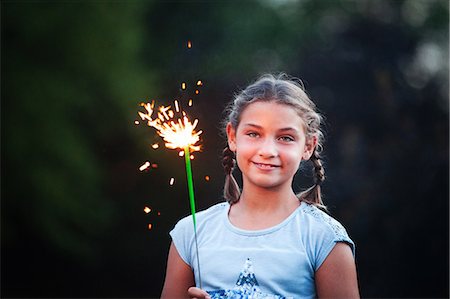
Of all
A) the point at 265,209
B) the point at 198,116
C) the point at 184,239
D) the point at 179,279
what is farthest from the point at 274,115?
the point at 198,116

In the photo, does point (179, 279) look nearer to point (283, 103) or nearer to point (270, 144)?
point (270, 144)

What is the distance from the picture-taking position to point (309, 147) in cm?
299

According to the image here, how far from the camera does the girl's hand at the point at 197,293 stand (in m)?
2.75

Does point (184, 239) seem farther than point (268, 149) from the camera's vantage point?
Yes

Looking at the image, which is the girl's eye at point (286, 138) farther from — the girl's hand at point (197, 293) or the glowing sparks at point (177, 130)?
the girl's hand at point (197, 293)

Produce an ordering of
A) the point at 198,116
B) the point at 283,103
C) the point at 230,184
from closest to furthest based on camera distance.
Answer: the point at 283,103 < the point at 230,184 < the point at 198,116

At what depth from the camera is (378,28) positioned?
323 inches

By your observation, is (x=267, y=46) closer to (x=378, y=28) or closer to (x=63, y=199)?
(x=378, y=28)

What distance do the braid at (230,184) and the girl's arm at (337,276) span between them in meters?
0.47

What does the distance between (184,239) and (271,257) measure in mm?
387

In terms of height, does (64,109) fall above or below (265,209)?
above

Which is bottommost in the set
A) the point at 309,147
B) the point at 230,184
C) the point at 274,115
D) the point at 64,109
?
the point at 230,184

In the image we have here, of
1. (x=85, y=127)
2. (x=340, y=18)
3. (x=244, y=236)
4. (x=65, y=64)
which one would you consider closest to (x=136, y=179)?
(x=85, y=127)

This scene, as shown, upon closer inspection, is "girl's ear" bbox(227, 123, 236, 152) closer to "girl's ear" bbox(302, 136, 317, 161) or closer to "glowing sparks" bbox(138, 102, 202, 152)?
"glowing sparks" bbox(138, 102, 202, 152)
